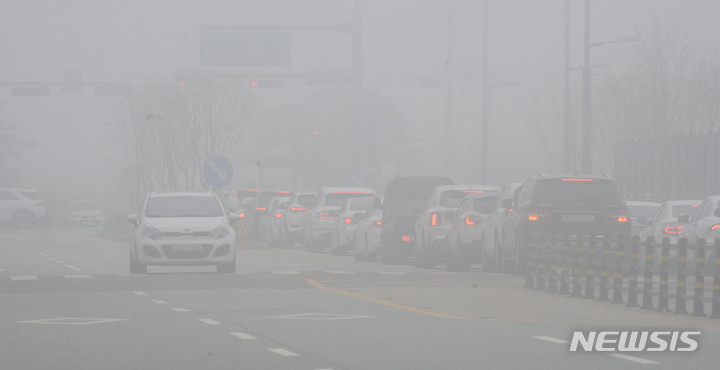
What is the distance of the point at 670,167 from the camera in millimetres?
40438

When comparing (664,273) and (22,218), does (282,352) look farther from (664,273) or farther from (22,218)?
(22,218)

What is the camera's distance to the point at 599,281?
1792 cm

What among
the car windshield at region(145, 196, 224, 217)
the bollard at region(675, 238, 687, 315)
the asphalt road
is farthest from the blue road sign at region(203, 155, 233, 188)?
the bollard at region(675, 238, 687, 315)

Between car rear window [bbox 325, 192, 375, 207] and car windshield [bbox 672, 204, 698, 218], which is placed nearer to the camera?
car windshield [bbox 672, 204, 698, 218]

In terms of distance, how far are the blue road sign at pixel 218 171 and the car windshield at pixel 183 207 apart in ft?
36.2

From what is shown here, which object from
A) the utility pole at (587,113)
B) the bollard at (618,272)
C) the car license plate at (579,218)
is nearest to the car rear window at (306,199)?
the utility pole at (587,113)

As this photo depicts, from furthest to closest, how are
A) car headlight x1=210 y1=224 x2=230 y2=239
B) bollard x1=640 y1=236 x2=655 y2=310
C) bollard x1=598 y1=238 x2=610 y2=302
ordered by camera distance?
car headlight x1=210 y1=224 x2=230 y2=239, bollard x1=598 y1=238 x2=610 y2=302, bollard x1=640 y1=236 x2=655 y2=310

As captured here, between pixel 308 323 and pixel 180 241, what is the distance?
1040 cm

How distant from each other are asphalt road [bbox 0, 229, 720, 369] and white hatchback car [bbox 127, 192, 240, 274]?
16.1 inches

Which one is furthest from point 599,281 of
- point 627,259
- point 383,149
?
point 383,149

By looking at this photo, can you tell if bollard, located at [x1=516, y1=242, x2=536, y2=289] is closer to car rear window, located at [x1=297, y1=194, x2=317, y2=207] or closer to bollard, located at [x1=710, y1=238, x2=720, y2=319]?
bollard, located at [x1=710, y1=238, x2=720, y2=319]

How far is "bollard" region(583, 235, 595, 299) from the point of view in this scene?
1788 cm

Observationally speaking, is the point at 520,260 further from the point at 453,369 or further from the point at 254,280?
the point at 453,369

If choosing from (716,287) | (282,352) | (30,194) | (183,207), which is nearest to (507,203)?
(183,207)
